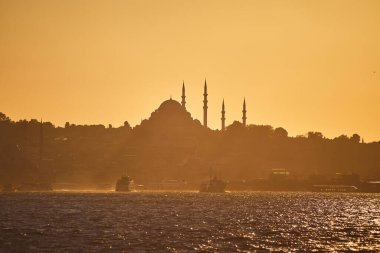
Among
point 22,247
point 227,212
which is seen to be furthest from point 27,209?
point 22,247

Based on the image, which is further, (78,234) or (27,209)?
(27,209)

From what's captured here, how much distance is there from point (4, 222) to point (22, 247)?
31350 millimetres

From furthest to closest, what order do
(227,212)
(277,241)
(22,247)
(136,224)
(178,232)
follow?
(227,212), (136,224), (178,232), (277,241), (22,247)

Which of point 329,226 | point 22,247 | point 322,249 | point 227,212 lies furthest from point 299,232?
point 227,212

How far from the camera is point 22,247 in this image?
241ft

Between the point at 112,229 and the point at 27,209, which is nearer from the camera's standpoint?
the point at 112,229

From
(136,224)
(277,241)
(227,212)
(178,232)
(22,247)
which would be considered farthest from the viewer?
(227,212)

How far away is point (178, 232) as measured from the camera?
292 feet

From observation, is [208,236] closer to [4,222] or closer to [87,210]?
[4,222]

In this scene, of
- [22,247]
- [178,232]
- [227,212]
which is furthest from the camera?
[227,212]

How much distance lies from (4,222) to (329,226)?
35804 millimetres

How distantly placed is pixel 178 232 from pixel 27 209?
5322 centimetres

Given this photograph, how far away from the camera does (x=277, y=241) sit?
80.6 m

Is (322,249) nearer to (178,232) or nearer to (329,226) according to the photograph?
(178,232)
